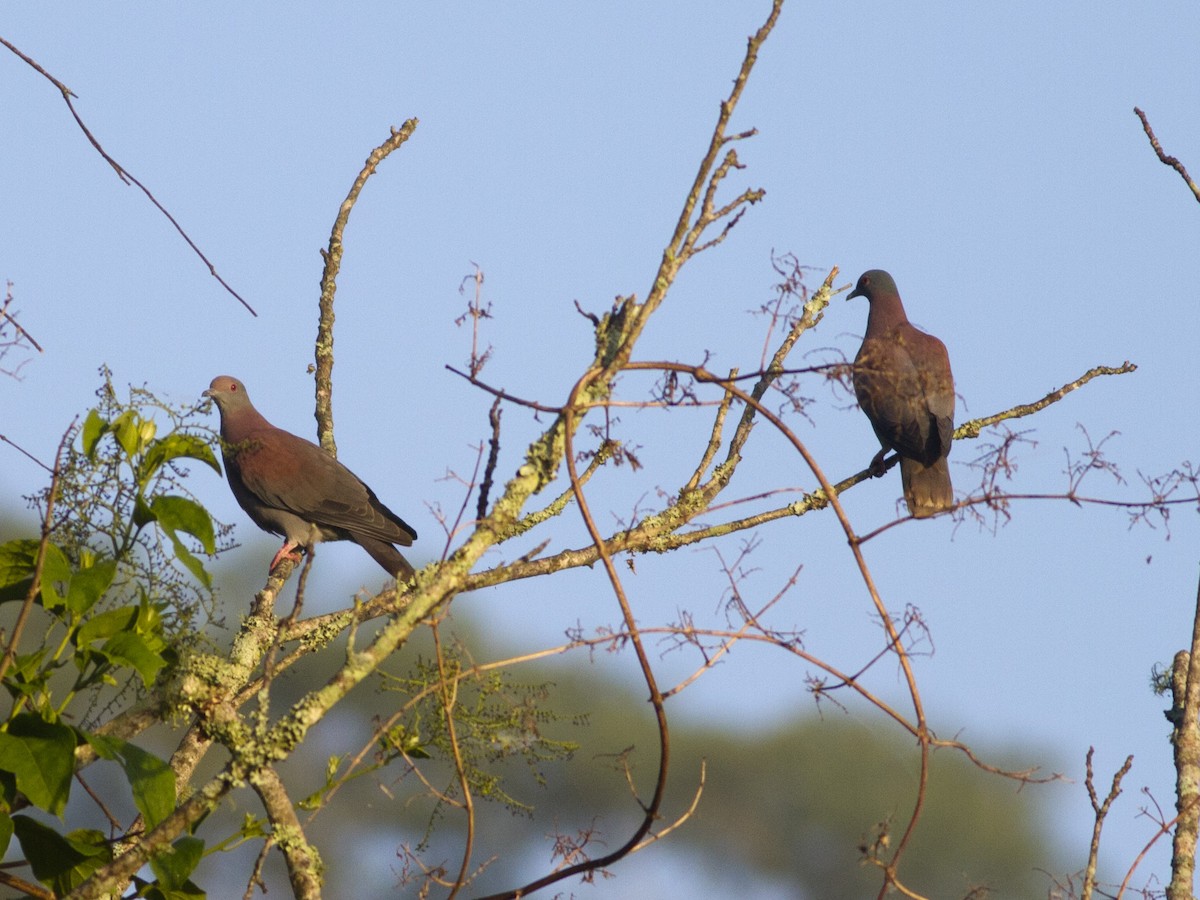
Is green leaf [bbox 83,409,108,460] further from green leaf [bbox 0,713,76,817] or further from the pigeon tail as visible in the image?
the pigeon tail

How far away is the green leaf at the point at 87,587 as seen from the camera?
2561mm

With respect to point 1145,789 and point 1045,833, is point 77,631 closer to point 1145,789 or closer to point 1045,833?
point 1145,789

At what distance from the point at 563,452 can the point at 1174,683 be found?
1.97m

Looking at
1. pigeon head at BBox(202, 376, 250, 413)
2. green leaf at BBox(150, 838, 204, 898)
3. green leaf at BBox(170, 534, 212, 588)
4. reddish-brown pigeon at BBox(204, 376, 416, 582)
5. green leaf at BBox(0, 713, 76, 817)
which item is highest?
pigeon head at BBox(202, 376, 250, 413)

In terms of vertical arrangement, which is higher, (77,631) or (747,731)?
(747,731)

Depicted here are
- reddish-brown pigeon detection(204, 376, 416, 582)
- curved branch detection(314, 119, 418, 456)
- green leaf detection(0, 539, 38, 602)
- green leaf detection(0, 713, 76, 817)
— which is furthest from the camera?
reddish-brown pigeon detection(204, 376, 416, 582)

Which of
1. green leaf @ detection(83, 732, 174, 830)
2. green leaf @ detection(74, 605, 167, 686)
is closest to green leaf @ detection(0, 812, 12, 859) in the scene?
green leaf @ detection(83, 732, 174, 830)

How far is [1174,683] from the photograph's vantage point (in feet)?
11.4

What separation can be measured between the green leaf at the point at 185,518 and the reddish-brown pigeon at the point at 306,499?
367cm

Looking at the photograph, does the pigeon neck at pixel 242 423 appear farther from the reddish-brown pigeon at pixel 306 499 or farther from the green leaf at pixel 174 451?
the green leaf at pixel 174 451

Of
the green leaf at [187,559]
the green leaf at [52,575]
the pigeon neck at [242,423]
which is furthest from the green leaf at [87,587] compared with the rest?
the pigeon neck at [242,423]

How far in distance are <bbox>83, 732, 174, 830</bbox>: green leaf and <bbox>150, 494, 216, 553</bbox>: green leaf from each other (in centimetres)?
41

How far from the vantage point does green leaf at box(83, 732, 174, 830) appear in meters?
2.52

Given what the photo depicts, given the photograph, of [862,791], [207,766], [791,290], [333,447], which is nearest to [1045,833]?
[862,791]
